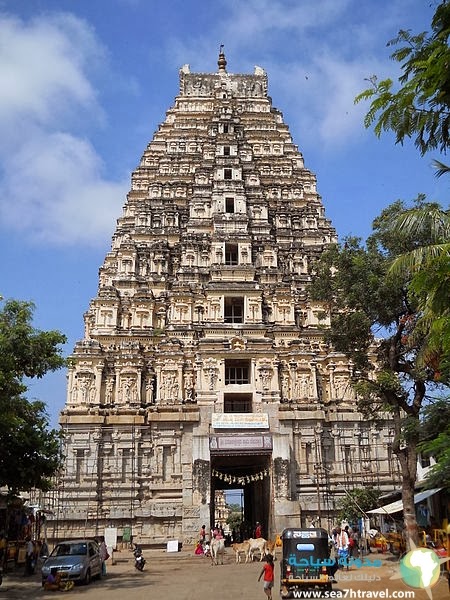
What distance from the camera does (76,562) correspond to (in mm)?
19094

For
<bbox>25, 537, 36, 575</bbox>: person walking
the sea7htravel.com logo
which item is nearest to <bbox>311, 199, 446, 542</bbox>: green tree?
the sea7htravel.com logo

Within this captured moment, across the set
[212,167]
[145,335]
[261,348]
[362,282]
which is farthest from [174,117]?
[362,282]

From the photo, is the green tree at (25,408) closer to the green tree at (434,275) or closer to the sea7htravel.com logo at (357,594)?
the sea7htravel.com logo at (357,594)

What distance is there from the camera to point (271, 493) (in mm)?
28266

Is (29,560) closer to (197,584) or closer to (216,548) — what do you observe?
(216,548)

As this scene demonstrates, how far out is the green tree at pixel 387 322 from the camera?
64.9ft

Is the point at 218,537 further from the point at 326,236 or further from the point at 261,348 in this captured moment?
the point at 326,236

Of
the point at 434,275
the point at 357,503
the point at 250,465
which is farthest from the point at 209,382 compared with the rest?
the point at 434,275

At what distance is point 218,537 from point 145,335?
45.2ft

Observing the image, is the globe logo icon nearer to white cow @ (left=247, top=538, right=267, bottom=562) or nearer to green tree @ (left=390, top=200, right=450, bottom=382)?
green tree @ (left=390, top=200, right=450, bottom=382)

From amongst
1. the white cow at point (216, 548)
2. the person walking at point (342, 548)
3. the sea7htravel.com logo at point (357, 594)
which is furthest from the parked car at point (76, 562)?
the person walking at point (342, 548)

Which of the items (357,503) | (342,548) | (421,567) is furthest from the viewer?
(357,503)

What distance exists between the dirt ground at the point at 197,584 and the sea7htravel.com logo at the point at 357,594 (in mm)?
25

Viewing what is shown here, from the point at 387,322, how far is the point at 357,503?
11.0 metres
